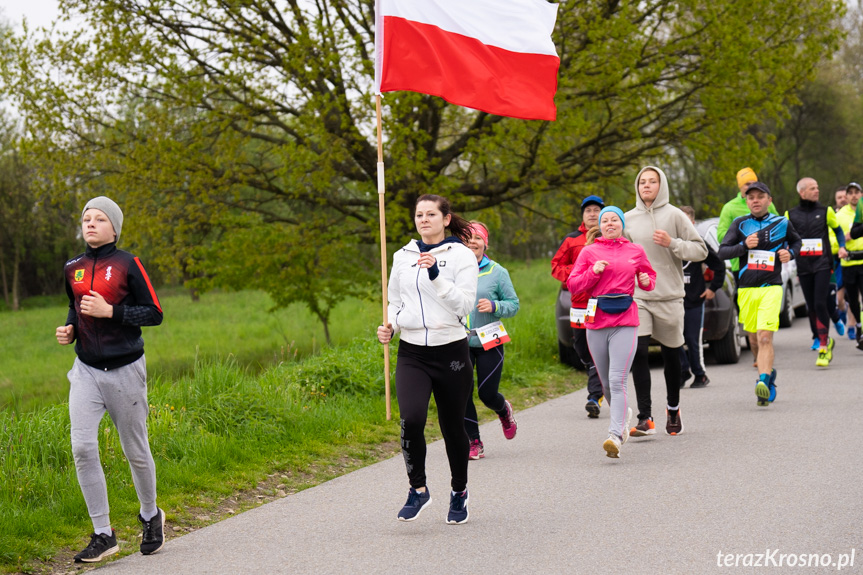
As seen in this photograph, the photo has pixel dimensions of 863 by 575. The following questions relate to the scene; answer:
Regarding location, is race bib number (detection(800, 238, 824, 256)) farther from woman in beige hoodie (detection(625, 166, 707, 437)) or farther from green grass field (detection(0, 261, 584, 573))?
woman in beige hoodie (detection(625, 166, 707, 437))

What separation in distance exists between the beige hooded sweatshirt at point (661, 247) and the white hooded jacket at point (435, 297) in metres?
2.82

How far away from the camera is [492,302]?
6.98m

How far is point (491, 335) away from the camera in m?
7.20

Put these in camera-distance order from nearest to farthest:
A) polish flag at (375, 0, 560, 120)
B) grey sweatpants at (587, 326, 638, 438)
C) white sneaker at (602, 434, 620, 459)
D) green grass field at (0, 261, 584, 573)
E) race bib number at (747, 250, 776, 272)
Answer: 1. green grass field at (0, 261, 584, 573)
2. white sneaker at (602, 434, 620, 459)
3. grey sweatpants at (587, 326, 638, 438)
4. polish flag at (375, 0, 560, 120)
5. race bib number at (747, 250, 776, 272)

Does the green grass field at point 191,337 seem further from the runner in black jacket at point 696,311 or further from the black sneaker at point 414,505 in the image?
the black sneaker at point 414,505

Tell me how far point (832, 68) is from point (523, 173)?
3189 cm

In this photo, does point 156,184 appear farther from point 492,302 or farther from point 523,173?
point 492,302

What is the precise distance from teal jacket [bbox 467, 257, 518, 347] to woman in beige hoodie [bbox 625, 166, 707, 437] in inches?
46.9

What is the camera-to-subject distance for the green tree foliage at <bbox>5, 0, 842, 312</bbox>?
16.6m

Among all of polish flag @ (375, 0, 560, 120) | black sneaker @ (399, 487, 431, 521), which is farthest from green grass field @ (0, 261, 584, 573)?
polish flag @ (375, 0, 560, 120)

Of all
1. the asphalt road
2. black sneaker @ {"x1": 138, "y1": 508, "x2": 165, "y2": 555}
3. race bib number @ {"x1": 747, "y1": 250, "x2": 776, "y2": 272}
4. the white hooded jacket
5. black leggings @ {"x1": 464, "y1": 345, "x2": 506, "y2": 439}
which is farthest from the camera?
race bib number @ {"x1": 747, "y1": 250, "x2": 776, "y2": 272}

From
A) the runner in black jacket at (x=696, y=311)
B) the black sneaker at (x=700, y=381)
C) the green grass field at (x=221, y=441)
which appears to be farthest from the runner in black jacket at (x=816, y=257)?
the green grass field at (x=221, y=441)

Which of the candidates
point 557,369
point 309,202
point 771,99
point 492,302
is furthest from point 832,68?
point 492,302

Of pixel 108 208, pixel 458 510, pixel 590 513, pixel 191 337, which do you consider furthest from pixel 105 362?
pixel 191 337
